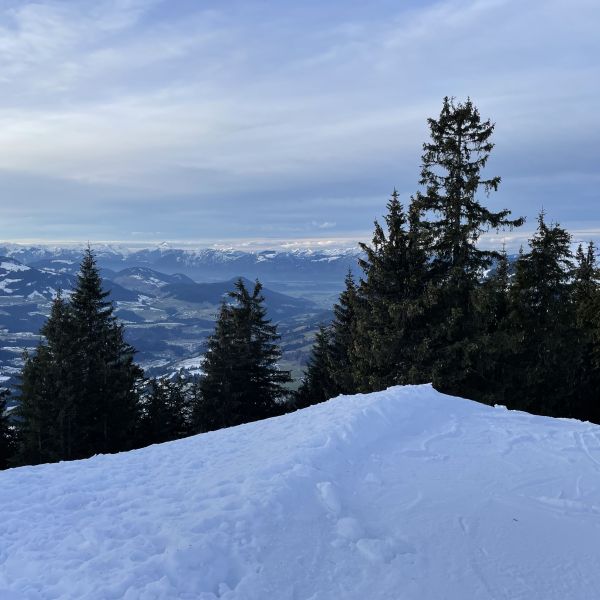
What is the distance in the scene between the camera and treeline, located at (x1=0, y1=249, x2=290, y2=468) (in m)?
24.2

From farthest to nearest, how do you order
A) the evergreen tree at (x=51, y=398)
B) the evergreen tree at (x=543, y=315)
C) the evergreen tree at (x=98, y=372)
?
the evergreen tree at (x=98, y=372) → the evergreen tree at (x=51, y=398) → the evergreen tree at (x=543, y=315)

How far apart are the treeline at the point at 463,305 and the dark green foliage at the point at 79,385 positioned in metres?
13.3

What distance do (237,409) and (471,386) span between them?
15.7 m

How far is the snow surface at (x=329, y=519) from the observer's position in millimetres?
5359

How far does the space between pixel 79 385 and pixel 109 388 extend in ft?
6.32

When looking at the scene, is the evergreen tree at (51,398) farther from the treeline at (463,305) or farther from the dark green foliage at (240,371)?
the treeline at (463,305)

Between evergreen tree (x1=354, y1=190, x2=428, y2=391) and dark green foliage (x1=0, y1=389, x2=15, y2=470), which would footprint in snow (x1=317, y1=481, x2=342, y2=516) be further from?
dark green foliage (x1=0, y1=389, x2=15, y2=470)

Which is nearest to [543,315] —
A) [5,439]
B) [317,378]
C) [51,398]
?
[317,378]

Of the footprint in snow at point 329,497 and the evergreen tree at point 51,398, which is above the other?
the footprint in snow at point 329,497

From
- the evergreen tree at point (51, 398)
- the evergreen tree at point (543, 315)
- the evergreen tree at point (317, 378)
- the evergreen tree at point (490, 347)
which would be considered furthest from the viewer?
the evergreen tree at point (317, 378)

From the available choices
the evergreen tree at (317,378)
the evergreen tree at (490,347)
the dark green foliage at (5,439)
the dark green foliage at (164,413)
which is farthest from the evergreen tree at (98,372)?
the evergreen tree at (490,347)

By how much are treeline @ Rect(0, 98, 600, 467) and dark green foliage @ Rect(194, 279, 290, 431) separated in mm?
111

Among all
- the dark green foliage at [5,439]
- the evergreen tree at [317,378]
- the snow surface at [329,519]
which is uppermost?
the snow surface at [329,519]

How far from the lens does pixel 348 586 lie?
530 centimetres
